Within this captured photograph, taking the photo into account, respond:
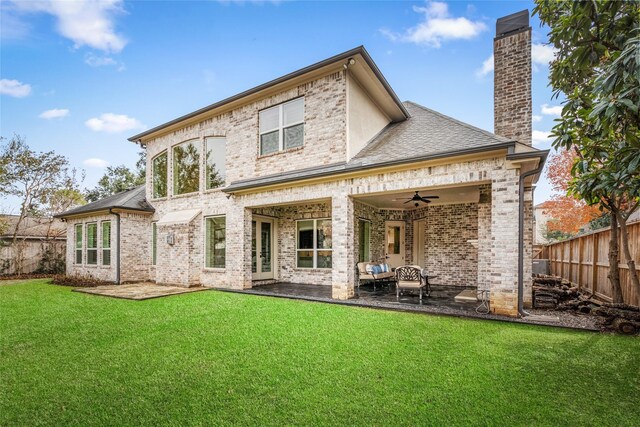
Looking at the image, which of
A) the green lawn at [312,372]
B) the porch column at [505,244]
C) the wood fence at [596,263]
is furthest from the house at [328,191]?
the green lawn at [312,372]

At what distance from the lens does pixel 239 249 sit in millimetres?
10703

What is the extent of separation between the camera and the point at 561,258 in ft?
41.0

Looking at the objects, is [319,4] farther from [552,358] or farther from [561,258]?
[561,258]

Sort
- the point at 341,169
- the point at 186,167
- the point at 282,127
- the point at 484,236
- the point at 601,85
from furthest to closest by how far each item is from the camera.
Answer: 1. the point at 186,167
2. the point at 282,127
3. the point at 341,169
4. the point at 484,236
5. the point at 601,85

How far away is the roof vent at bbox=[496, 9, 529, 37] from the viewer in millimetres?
8461

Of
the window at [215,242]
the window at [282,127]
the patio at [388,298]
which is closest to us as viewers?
the patio at [388,298]

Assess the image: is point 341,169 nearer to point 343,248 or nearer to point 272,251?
point 343,248

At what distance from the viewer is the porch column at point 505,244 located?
638 centimetres

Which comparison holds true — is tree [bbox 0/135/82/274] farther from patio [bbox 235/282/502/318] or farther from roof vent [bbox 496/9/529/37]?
roof vent [bbox 496/9/529/37]

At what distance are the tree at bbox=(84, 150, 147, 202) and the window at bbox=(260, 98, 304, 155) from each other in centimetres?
2389

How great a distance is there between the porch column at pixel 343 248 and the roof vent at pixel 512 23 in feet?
21.1

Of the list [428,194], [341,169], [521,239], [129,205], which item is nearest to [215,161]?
[129,205]

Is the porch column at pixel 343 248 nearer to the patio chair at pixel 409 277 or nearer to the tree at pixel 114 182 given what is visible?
the patio chair at pixel 409 277

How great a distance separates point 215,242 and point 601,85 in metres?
11.1
